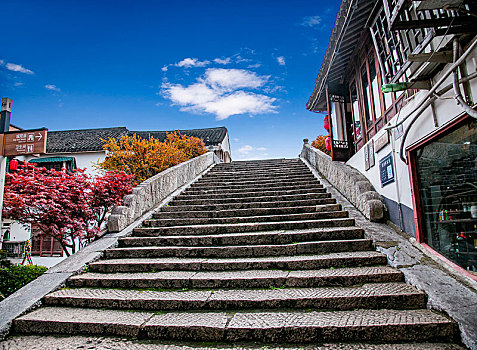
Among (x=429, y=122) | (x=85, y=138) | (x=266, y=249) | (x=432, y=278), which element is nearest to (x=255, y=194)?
(x=266, y=249)

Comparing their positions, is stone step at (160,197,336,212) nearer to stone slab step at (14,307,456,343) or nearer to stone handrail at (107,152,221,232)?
stone handrail at (107,152,221,232)

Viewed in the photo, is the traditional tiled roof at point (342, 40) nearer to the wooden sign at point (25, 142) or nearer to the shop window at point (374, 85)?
the shop window at point (374, 85)

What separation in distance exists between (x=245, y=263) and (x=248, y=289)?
585 millimetres

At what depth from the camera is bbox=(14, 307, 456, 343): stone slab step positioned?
119 inches

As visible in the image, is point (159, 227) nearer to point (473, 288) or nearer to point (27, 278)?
point (27, 278)

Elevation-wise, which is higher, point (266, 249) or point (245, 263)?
point (266, 249)

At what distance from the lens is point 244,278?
4215 millimetres

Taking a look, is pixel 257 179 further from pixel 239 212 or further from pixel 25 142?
pixel 25 142

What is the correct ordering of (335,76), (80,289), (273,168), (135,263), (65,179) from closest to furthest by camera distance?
(80,289), (135,263), (65,179), (335,76), (273,168)

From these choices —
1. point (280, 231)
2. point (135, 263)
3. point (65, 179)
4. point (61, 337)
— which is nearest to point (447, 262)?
point (280, 231)

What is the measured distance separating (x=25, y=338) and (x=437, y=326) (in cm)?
457

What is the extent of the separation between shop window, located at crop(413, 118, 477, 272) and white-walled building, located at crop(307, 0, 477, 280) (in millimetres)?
13

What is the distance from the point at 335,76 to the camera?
10.4 m

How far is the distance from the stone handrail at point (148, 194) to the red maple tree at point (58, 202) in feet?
5.30
